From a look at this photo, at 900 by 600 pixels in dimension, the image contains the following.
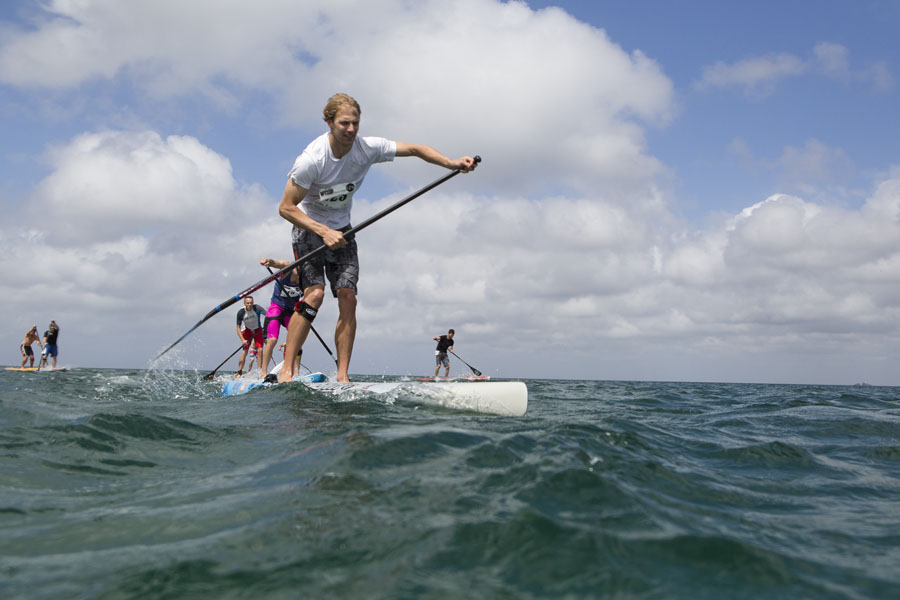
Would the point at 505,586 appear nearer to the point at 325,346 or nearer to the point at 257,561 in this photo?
the point at 257,561

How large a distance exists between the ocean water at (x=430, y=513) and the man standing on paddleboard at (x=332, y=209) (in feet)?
Answer: 6.64

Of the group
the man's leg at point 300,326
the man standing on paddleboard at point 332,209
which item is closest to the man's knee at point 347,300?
the man standing on paddleboard at point 332,209

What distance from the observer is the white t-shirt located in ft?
17.4

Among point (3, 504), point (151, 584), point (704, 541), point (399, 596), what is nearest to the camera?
point (399, 596)

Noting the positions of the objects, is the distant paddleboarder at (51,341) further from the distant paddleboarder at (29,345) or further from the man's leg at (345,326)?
the man's leg at (345,326)

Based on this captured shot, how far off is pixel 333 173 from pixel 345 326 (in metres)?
1.49

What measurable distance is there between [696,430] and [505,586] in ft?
12.3

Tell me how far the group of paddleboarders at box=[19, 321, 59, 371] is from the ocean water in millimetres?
22712

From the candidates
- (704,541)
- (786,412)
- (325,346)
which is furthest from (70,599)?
(325,346)

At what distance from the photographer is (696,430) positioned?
185 inches

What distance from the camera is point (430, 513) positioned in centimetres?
193

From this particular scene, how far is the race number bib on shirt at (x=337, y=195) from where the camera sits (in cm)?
559

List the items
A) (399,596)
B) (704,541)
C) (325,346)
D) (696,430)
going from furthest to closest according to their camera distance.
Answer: (325,346) → (696,430) → (704,541) → (399,596)

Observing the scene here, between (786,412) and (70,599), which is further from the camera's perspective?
(786,412)
